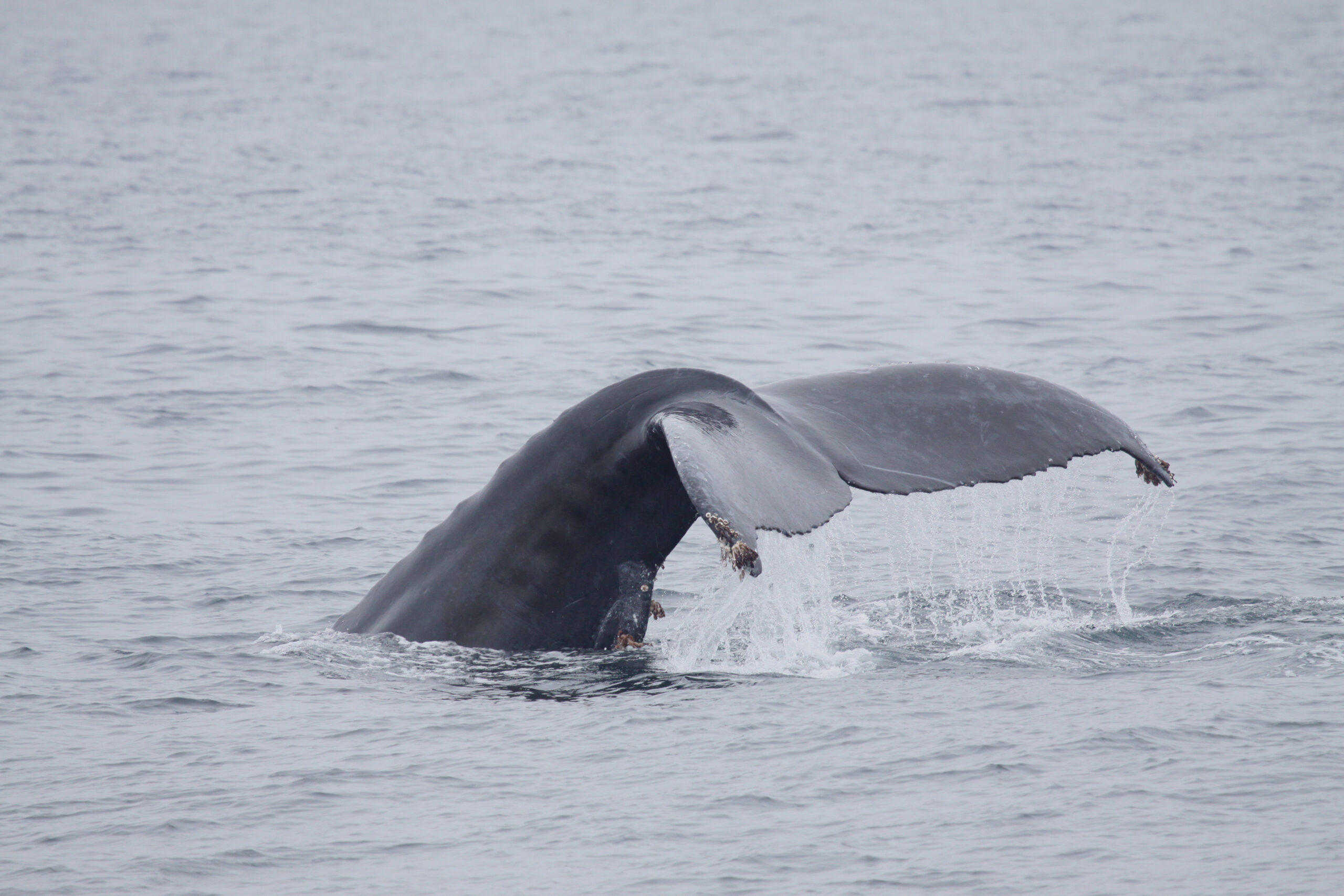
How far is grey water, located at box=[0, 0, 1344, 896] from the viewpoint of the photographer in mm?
5273

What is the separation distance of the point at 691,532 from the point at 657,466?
165 inches

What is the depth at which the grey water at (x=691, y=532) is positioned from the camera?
527cm

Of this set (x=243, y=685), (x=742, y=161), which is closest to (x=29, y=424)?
(x=243, y=685)

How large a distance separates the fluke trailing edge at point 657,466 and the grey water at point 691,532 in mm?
240

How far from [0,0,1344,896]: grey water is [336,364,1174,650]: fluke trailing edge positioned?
0.79ft

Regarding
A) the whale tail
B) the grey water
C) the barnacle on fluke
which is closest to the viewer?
the whale tail

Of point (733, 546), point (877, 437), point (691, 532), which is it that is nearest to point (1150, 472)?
point (877, 437)

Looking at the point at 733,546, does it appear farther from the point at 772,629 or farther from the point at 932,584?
the point at 932,584

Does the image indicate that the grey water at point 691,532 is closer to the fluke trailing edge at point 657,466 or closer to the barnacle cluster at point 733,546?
the fluke trailing edge at point 657,466

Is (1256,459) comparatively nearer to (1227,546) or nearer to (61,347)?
(1227,546)

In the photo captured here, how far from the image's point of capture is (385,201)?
75.6 feet

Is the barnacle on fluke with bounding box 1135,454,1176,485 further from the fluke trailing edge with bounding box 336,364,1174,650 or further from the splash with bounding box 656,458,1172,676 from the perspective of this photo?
the splash with bounding box 656,458,1172,676

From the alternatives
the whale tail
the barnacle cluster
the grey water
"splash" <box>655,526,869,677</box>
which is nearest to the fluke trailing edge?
the whale tail

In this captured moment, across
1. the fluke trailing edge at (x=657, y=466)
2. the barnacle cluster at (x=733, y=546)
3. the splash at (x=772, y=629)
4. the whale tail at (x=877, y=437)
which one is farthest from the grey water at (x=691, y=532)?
the barnacle cluster at (x=733, y=546)
